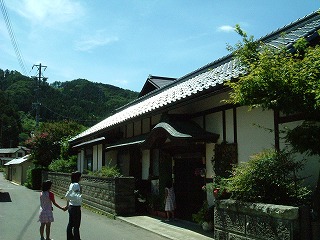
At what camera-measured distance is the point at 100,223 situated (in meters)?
12.1

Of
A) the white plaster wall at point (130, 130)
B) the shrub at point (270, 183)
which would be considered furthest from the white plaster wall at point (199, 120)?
the white plaster wall at point (130, 130)

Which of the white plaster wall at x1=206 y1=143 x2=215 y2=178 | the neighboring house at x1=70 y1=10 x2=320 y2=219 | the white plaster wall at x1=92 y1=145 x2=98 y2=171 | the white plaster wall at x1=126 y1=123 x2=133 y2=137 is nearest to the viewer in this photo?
the neighboring house at x1=70 y1=10 x2=320 y2=219

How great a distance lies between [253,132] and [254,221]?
3138mm

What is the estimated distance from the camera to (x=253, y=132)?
8.96 metres

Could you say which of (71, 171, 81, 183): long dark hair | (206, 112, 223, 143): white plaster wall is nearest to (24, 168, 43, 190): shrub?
(206, 112, 223, 143): white plaster wall

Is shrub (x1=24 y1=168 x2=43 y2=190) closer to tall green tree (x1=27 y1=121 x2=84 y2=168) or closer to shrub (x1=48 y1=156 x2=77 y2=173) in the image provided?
tall green tree (x1=27 y1=121 x2=84 y2=168)

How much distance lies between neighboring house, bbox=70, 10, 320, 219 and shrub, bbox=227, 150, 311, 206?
0.92m

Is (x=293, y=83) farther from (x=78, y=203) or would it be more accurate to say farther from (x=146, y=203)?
(x=146, y=203)

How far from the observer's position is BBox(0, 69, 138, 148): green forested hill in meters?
67.1

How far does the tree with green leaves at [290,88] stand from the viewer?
5477mm

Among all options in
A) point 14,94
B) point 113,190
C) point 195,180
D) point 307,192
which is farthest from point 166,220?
point 14,94

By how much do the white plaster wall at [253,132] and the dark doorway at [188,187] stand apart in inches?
119

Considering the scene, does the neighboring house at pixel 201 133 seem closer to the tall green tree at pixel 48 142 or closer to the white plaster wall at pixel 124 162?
the white plaster wall at pixel 124 162

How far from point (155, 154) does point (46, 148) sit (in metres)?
22.0
